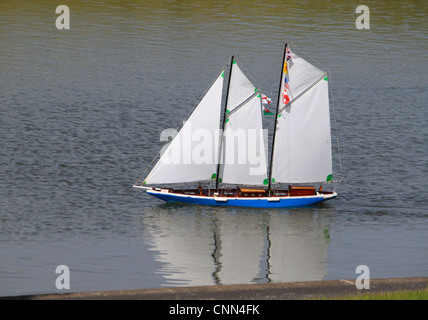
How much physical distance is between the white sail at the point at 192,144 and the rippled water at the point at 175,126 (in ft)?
6.10

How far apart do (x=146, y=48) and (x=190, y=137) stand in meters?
46.2

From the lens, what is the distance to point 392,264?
44.8 m

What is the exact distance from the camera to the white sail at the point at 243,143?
5650 centimetres

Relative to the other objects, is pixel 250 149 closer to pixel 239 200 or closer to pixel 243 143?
pixel 243 143

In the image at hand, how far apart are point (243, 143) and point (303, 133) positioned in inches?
153

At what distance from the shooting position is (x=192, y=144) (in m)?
55.7

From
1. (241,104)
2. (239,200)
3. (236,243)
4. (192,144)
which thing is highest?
(241,104)

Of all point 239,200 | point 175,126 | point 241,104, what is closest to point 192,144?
point 241,104

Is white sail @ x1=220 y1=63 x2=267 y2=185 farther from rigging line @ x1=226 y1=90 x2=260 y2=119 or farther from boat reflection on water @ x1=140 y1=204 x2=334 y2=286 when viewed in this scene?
boat reflection on water @ x1=140 y1=204 x2=334 y2=286

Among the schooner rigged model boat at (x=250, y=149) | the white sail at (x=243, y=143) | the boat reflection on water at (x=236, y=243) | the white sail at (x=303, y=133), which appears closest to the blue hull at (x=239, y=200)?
the schooner rigged model boat at (x=250, y=149)

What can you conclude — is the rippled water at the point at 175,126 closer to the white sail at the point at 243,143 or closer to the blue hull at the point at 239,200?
the blue hull at the point at 239,200

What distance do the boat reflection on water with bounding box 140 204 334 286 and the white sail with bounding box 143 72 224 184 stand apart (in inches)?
73.7

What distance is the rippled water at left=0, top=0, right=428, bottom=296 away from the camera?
148 feet
